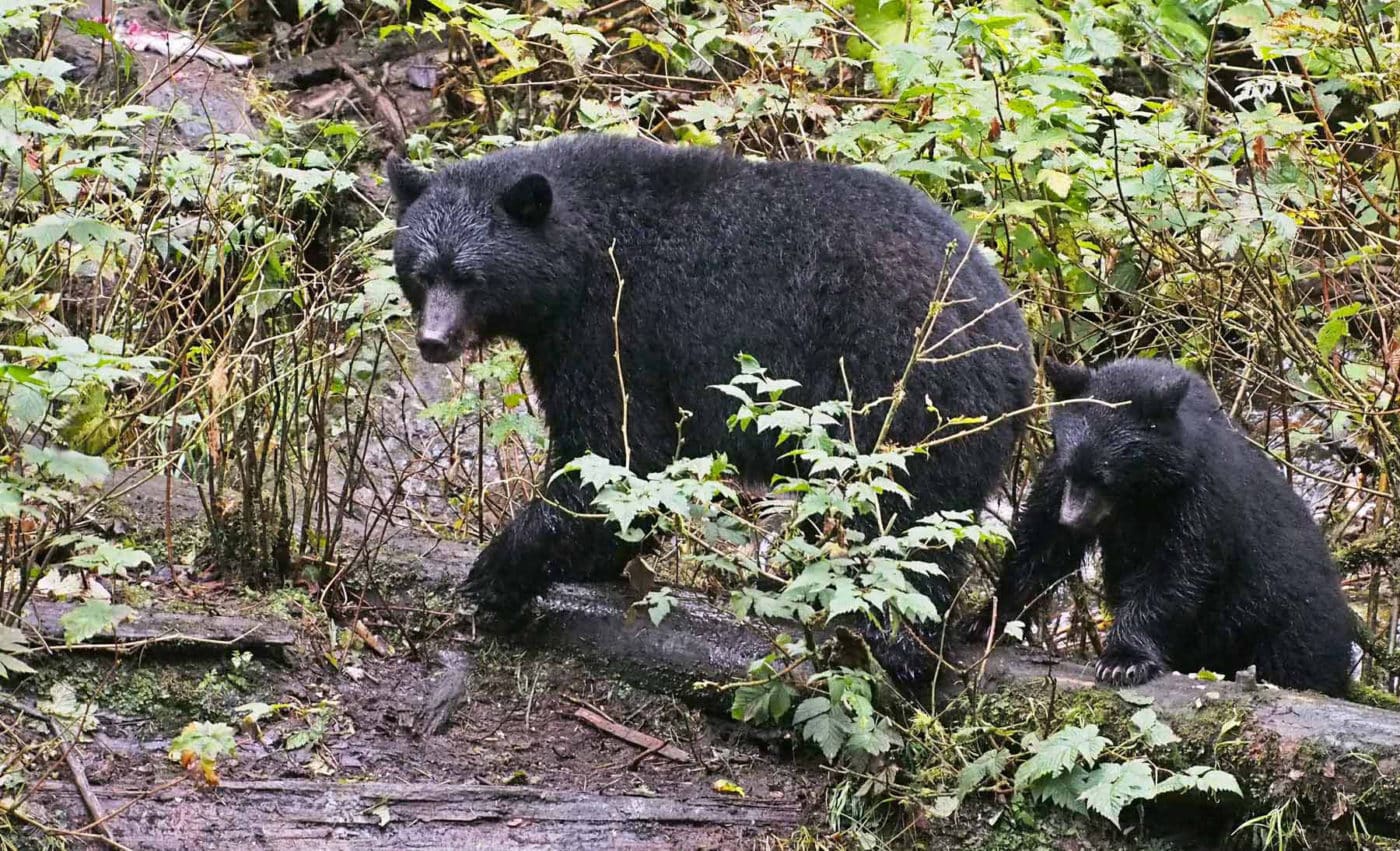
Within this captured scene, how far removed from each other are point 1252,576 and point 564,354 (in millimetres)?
3040

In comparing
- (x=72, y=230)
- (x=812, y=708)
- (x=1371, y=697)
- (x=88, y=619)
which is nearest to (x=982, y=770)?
(x=812, y=708)

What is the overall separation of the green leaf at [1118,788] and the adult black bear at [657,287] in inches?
56.2

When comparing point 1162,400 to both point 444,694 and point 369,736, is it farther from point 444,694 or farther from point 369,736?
point 369,736

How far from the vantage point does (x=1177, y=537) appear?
5816 millimetres

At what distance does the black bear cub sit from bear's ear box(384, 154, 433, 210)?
2933mm

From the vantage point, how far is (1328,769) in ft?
15.5

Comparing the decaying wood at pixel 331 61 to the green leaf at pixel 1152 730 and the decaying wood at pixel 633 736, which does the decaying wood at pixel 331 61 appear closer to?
the decaying wood at pixel 633 736

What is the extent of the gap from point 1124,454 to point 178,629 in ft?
12.3

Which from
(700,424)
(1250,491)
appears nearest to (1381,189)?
(1250,491)

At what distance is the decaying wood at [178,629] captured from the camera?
5402 mm

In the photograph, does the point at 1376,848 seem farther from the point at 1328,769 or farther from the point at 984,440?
the point at 984,440

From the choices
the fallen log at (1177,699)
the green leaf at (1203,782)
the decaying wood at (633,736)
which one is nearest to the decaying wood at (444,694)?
the fallen log at (1177,699)

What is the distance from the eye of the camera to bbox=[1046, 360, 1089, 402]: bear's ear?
6.01 meters

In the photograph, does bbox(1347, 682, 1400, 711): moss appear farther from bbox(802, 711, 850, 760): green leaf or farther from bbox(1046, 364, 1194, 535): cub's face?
bbox(802, 711, 850, 760): green leaf
